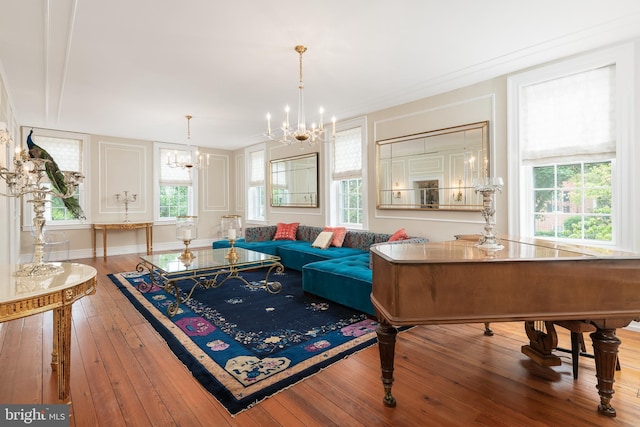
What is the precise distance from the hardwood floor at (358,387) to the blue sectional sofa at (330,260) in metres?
0.73

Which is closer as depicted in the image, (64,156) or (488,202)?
(488,202)

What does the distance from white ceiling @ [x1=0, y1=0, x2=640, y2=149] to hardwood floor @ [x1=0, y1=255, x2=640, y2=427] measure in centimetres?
270

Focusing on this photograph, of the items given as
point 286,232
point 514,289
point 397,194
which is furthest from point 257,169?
point 514,289

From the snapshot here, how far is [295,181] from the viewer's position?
6.86 m

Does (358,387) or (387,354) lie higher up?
(387,354)

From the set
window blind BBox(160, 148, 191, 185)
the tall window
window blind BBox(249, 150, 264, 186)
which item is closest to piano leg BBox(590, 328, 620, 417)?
the tall window

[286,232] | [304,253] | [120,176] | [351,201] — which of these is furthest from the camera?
[120,176]

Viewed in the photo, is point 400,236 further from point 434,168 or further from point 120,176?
point 120,176

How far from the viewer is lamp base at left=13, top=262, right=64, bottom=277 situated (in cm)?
191

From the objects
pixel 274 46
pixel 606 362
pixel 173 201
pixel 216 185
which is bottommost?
pixel 606 362

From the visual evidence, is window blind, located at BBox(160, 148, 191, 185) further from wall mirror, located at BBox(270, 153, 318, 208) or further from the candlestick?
the candlestick

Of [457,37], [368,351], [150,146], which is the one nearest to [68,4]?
[457,37]

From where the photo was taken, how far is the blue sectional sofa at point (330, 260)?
3367mm

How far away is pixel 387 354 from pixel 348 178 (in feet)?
13.5
